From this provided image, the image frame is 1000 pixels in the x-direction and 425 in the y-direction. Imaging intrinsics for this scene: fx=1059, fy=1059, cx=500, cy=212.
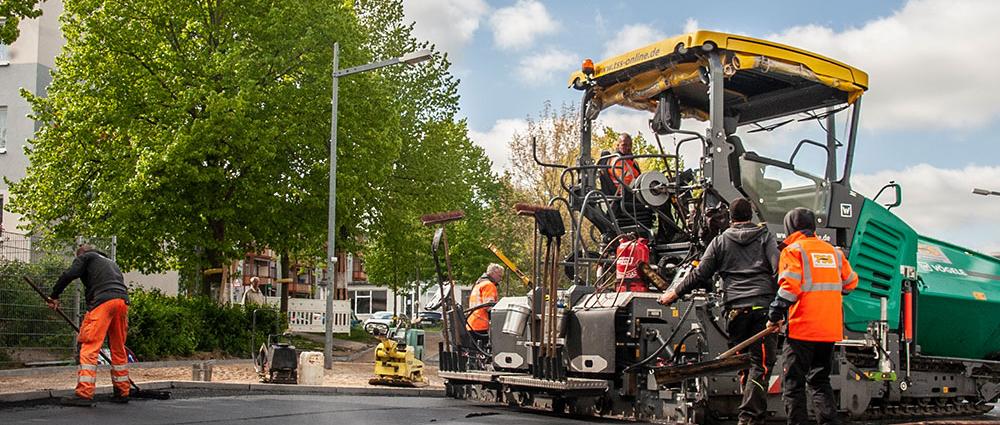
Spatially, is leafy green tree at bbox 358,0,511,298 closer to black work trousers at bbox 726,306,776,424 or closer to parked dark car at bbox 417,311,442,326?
parked dark car at bbox 417,311,442,326

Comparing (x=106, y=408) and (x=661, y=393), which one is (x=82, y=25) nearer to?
(x=106, y=408)

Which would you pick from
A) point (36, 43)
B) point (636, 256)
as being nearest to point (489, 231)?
point (36, 43)

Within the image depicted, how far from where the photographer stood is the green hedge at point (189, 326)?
18.9 m

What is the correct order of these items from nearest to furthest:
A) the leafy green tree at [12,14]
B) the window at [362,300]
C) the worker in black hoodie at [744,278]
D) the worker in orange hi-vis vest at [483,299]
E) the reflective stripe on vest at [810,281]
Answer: the reflective stripe on vest at [810,281] < the worker in black hoodie at [744,278] < the worker in orange hi-vis vest at [483,299] < the leafy green tree at [12,14] < the window at [362,300]

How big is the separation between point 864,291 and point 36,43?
27234 millimetres

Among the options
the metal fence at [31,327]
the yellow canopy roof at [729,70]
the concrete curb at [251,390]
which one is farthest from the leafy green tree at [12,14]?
the yellow canopy roof at [729,70]

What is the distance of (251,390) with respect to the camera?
43.4 feet

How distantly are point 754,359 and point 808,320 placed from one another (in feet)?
1.82

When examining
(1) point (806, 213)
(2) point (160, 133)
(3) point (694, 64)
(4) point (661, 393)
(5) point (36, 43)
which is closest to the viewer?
(1) point (806, 213)

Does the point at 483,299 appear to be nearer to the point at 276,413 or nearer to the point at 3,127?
the point at 276,413

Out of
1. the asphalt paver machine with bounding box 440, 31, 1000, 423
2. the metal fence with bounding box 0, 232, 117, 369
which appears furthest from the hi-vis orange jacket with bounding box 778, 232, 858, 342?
the metal fence with bounding box 0, 232, 117, 369

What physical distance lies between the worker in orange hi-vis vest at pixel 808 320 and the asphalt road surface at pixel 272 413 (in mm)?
2354

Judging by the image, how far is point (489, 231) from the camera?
3862 cm

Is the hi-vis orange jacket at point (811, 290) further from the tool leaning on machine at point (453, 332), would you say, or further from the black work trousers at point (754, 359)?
the tool leaning on machine at point (453, 332)
